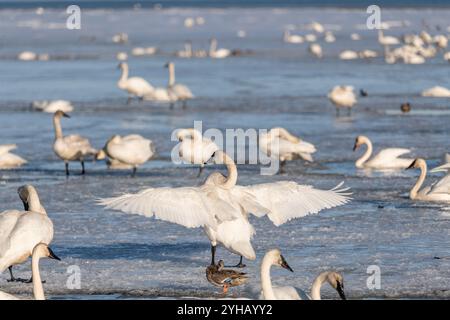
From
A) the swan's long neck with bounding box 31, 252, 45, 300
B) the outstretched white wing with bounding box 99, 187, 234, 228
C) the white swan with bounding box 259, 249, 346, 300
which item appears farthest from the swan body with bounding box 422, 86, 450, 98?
the swan's long neck with bounding box 31, 252, 45, 300

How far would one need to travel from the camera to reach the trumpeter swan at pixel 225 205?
7.59 m

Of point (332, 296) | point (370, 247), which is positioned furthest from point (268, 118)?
point (332, 296)

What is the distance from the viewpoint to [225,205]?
7.65 m

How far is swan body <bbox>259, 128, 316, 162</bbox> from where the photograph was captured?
12961 millimetres

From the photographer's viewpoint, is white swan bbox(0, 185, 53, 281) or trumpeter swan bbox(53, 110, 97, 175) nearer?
white swan bbox(0, 185, 53, 281)

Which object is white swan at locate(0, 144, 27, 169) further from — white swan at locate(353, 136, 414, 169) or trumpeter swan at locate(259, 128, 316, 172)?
white swan at locate(353, 136, 414, 169)

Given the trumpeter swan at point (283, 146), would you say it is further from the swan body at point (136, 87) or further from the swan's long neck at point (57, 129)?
the swan body at point (136, 87)

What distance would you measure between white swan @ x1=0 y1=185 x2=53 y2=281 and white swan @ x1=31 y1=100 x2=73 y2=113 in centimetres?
1130

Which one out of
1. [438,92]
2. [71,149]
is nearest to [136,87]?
[438,92]

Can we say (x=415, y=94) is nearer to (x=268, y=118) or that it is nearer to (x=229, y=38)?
(x=268, y=118)

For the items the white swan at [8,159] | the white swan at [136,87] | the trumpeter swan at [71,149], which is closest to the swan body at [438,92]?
the white swan at [136,87]

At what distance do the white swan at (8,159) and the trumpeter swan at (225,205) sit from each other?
5891 millimetres

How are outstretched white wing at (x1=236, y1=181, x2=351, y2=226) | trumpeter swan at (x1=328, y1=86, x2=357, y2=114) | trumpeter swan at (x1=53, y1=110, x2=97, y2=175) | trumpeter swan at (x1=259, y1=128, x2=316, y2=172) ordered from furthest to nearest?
trumpeter swan at (x1=328, y1=86, x2=357, y2=114) < trumpeter swan at (x1=53, y1=110, x2=97, y2=175) < trumpeter swan at (x1=259, y1=128, x2=316, y2=172) < outstretched white wing at (x1=236, y1=181, x2=351, y2=226)

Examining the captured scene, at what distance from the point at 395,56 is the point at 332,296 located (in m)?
25.4
